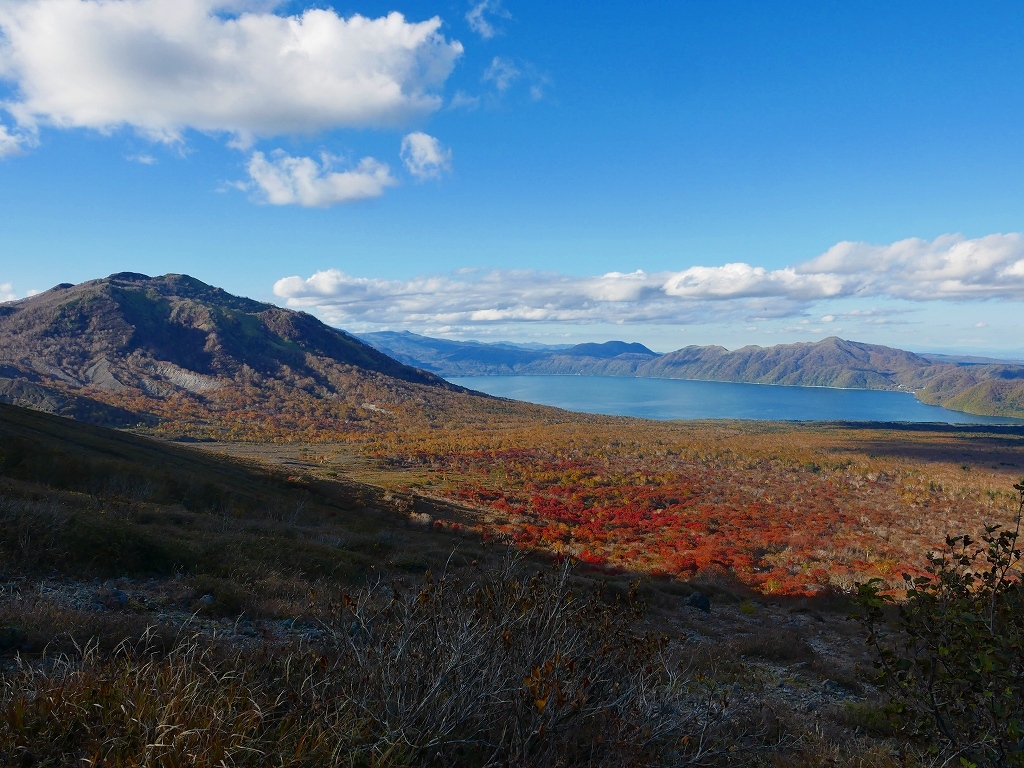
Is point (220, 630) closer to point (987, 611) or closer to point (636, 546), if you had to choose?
point (987, 611)

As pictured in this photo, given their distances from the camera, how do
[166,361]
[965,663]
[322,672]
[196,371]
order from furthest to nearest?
[196,371] < [166,361] < [322,672] < [965,663]

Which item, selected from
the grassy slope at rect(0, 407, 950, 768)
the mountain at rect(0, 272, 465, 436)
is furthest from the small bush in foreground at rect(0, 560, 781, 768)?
the mountain at rect(0, 272, 465, 436)

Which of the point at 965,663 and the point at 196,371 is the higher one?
the point at 196,371

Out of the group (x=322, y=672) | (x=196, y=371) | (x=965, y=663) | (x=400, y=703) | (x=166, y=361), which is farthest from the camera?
(x=196, y=371)

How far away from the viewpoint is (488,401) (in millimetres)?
135750

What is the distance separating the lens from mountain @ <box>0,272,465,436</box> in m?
94.1

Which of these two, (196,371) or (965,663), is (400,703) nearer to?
(965,663)

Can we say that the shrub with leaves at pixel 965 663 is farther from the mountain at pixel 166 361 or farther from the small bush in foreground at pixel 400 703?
the mountain at pixel 166 361

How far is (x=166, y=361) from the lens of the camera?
396 feet

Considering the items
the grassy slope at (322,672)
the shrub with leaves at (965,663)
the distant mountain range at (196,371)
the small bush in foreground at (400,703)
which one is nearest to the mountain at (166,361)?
the distant mountain range at (196,371)

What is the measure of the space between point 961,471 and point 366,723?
75754 mm

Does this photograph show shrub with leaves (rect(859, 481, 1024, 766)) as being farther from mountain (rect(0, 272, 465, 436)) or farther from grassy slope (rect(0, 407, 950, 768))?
mountain (rect(0, 272, 465, 436))

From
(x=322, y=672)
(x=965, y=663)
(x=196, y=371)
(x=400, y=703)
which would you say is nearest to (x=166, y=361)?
(x=196, y=371)

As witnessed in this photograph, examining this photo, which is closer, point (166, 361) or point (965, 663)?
point (965, 663)
